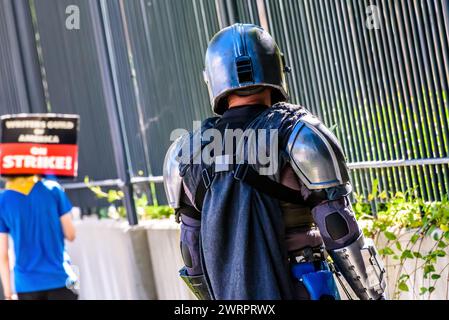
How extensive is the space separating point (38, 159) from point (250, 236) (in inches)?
153

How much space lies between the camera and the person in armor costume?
11.9 ft

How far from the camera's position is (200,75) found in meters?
7.16

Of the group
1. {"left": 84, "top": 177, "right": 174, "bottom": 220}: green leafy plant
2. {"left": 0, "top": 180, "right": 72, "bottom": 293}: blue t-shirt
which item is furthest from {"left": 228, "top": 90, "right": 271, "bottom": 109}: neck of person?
{"left": 84, "top": 177, "right": 174, "bottom": 220}: green leafy plant

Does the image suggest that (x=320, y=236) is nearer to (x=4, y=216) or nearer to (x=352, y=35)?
(x=352, y=35)

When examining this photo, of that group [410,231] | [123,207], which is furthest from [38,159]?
[410,231]

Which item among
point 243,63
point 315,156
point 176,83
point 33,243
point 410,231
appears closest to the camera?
point 315,156

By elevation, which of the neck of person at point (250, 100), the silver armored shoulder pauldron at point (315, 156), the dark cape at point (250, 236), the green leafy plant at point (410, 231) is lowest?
the green leafy plant at point (410, 231)

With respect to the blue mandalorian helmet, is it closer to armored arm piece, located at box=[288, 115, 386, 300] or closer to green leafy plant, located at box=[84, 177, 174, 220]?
armored arm piece, located at box=[288, 115, 386, 300]

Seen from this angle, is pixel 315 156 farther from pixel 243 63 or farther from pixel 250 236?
pixel 243 63

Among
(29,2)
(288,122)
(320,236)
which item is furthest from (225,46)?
(29,2)

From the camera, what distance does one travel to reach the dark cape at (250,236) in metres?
3.65

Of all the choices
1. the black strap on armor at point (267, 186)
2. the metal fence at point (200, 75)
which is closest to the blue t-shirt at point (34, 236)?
the metal fence at point (200, 75)

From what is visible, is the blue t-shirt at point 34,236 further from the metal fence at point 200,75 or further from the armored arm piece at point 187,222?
the armored arm piece at point 187,222

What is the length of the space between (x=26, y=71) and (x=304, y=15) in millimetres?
4412
